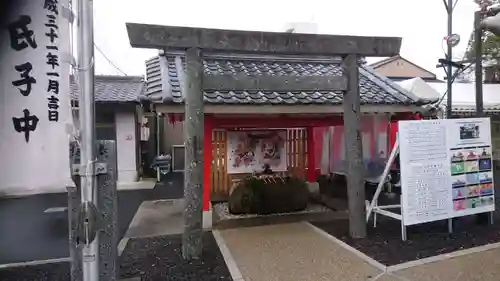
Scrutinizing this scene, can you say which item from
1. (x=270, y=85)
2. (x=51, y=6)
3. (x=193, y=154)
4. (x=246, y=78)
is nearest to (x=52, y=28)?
(x=51, y=6)

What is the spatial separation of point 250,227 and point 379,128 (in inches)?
182

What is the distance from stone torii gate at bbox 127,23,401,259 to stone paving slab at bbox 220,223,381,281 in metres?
0.74

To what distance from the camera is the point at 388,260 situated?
15.3 ft

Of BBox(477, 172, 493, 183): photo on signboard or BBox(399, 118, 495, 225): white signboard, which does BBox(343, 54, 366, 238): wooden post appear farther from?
BBox(477, 172, 493, 183): photo on signboard

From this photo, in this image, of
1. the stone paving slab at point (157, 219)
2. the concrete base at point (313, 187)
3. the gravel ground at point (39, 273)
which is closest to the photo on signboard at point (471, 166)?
the concrete base at point (313, 187)

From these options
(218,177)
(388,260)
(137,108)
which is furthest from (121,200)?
(388,260)

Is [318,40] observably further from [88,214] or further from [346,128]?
[88,214]

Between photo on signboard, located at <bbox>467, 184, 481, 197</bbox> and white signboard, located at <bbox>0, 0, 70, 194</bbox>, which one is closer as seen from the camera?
white signboard, located at <bbox>0, 0, 70, 194</bbox>

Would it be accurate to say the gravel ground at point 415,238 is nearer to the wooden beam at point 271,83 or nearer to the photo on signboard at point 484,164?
the photo on signboard at point 484,164

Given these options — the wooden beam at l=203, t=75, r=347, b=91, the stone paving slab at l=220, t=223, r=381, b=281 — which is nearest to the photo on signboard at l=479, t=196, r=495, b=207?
the stone paving slab at l=220, t=223, r=381, b=281

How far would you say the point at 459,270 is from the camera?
4.33 meters

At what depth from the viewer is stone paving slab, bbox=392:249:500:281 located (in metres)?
4.10

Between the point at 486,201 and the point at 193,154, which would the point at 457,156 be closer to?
the point at 486,201

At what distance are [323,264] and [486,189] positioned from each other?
3.79 m
